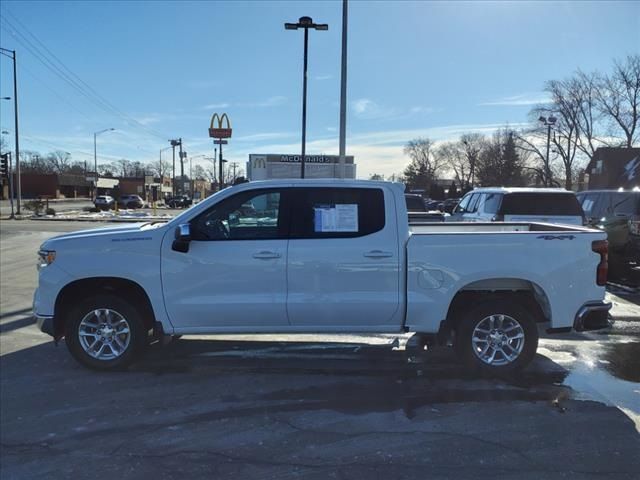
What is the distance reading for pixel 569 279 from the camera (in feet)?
16.6

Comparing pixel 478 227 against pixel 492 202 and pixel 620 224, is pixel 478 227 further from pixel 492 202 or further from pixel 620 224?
pixel 620 224

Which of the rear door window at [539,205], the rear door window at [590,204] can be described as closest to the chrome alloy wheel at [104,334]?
the rear door window at [539,205]

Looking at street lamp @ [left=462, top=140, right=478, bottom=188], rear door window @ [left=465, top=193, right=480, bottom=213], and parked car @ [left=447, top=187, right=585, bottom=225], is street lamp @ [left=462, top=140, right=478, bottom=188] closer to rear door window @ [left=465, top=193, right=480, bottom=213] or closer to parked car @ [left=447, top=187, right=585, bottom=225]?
Answer: rear door window @ [left=465, top=193, right=480, bottom=213]

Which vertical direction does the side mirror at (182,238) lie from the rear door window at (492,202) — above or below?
below

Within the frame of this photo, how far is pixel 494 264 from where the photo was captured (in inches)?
196

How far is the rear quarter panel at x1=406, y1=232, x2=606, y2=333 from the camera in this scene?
16.4 feet

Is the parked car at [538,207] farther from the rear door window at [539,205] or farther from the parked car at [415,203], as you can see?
the parked car at [415,203]

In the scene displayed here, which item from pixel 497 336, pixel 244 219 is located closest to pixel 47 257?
pixel 244 219

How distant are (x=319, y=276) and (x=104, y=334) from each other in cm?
229

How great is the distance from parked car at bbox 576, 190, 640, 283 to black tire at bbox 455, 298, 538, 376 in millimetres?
7159

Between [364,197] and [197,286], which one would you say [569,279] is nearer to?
[364,197]

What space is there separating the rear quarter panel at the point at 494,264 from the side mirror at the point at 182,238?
2.13 meters

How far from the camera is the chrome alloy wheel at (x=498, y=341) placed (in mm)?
5160

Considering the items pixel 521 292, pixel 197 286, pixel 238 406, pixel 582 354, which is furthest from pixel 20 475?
pixel 582 354
